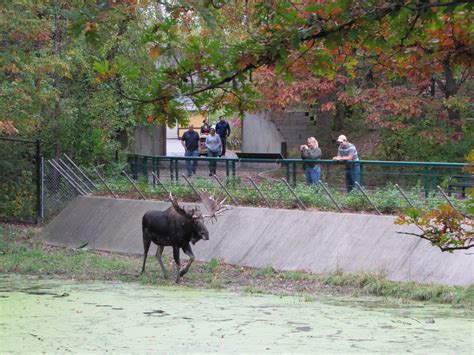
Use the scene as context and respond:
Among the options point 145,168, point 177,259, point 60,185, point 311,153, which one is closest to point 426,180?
point 311,153

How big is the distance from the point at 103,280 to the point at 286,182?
5169mm

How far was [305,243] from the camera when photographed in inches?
785

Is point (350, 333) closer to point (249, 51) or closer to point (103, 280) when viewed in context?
point (249, 51)

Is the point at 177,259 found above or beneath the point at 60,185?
beneath

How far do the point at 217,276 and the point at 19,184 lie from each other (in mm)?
10537

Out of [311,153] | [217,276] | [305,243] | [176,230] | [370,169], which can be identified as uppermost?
[311,153]

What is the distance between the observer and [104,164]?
29.2m

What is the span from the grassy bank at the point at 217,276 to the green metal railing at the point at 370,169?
2693mm

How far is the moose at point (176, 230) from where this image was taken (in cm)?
1861

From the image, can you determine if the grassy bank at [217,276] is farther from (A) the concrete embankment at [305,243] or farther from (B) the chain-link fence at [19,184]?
(B) the chain-link fence at [19,184]

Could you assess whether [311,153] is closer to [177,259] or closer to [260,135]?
[177,259]

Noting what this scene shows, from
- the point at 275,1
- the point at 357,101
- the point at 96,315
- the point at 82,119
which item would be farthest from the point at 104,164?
the point at 275,1

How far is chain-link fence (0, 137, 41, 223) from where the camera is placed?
27.4m

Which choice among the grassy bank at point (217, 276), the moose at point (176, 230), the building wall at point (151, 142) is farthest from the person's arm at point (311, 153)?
the building wall at point (151, 142)
